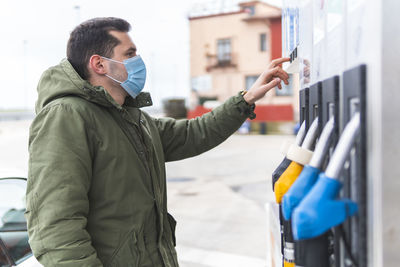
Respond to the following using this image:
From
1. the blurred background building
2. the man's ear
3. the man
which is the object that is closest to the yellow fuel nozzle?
the man

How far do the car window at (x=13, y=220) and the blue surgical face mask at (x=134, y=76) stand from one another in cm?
136

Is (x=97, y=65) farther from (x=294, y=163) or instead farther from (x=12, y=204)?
(x=12, y=204)

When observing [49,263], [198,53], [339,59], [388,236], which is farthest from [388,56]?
[198,53]

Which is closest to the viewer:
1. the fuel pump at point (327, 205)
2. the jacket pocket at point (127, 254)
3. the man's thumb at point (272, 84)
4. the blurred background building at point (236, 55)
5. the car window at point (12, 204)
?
the fuel pump at point (327, 205)

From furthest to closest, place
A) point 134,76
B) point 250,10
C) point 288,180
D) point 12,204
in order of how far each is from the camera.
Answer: point 250,10 → point 12,204 → point 134,76 → point 288,180

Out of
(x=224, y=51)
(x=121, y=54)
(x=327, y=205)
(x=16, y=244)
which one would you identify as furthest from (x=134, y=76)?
(x=224, y=51)

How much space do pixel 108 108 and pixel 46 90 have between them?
27 centimetres

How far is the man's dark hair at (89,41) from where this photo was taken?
1.94m

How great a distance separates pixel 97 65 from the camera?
1.96 meters

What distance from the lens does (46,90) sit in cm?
178

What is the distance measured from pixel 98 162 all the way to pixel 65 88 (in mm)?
339

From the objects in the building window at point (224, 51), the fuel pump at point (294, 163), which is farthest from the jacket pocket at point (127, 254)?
the building window at point (224, 51)

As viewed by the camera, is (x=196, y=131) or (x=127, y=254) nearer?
(x=127, y=254)

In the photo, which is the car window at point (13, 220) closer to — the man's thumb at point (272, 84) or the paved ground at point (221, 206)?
the paved ground at point (221, 206)
